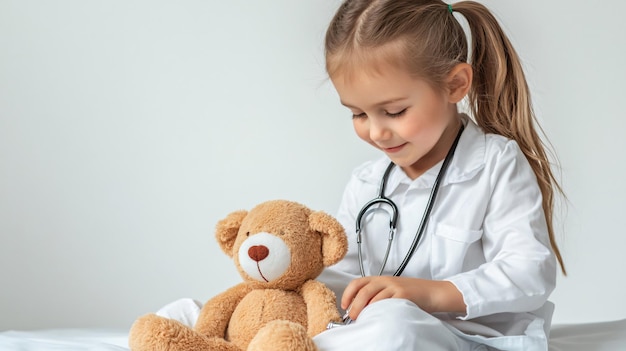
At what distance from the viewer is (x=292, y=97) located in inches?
102

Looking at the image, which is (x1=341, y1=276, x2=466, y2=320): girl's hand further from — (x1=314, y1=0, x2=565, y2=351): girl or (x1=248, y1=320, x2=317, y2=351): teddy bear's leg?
(x1=248, y1=320, x2=317, y2=351): teddy bear's leg

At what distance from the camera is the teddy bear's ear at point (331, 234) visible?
1472 mm

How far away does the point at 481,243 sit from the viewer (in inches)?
62.3

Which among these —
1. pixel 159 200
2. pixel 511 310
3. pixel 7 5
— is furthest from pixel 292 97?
pixel 511 310

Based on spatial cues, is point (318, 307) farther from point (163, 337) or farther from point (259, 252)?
point (163, 337)

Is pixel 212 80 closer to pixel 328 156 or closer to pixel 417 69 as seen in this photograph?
pixel 328 156

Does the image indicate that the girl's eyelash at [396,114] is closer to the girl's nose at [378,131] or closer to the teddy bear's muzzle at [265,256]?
the girl's nose at [378,131]

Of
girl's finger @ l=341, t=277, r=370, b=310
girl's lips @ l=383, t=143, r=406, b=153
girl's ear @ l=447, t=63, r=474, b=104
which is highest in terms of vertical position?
girl's ear @ l=447, t=63, r=474, b=104

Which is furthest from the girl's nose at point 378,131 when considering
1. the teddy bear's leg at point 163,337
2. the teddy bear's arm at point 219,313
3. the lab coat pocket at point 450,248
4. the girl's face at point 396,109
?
the teddy bear's leg at point 163,337

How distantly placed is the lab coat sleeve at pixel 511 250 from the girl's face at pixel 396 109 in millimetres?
137

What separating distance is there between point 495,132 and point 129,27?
137cm

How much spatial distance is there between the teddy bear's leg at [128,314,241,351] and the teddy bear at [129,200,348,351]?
0.08 ft

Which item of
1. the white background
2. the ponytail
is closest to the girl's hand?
the ponytail

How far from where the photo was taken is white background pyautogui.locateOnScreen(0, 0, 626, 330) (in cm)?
250
